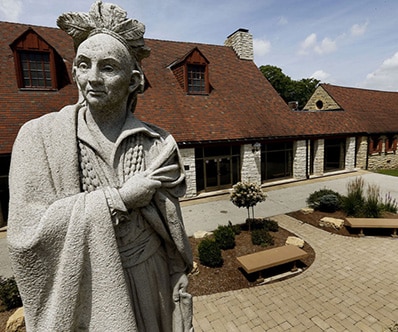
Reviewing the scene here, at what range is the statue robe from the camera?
142cm

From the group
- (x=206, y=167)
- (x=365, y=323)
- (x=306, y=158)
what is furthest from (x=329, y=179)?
(x=365, y=323)

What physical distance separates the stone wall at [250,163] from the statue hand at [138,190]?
1245cm

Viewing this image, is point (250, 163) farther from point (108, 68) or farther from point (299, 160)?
point (108, 68)

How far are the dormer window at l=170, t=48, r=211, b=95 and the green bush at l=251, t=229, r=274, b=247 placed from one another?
9.25m

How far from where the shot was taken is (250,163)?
46.0 feet

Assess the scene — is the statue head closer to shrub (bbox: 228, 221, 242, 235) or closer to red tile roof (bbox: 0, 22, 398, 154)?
shrub (bbox: 228, 221, 242, 235)

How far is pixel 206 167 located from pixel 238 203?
5345 mm

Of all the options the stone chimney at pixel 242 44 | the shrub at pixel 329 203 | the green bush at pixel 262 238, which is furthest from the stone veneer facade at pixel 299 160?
the stone chimney at pixel 242 44

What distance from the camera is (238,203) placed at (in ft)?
27.2

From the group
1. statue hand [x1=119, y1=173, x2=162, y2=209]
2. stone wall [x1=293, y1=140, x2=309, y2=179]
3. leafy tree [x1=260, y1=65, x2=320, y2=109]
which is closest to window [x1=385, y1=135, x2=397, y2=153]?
stone wall [x1=293, y1=140, x2=309, y2=179]

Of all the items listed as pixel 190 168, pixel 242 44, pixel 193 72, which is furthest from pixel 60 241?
pixel 242 44

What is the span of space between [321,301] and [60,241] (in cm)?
549

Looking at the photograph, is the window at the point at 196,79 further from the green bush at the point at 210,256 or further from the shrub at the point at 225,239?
the green bush at the point at 210,256

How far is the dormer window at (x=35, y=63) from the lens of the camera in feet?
33.9
